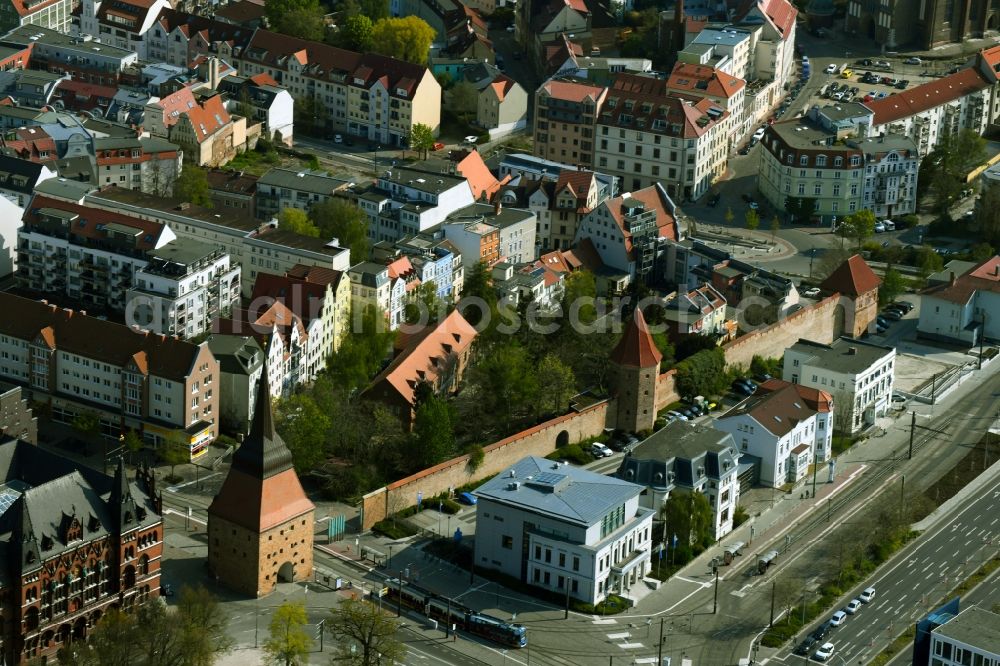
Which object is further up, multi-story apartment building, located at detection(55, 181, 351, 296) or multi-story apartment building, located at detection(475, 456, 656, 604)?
multi-story apartment building, located at detection(55, 181, 351, 296)

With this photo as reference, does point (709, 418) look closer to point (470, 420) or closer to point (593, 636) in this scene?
point (470, 420)

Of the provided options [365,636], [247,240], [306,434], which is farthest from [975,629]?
[247,240]

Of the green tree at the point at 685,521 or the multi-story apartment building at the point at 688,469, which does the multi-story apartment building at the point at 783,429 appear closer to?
the multi-story apartment building at the point at 688,469

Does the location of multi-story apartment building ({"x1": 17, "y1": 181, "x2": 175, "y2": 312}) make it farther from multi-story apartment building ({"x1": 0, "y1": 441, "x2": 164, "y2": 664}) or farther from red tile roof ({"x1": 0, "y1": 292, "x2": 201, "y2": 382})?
multi-story apartment building ({"x1": 0, "y1": 441, "x2": 164, "y2": 664})

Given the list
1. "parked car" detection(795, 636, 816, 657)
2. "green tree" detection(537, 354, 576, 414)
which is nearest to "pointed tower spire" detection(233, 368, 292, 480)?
"green tree" detection(537, 354, 576, 414)

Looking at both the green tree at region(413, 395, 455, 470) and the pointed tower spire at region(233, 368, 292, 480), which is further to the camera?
the green tree at region(413, 395, 455, 470)

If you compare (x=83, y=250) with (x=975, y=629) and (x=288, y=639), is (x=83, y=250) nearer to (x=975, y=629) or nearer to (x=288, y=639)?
(x=288, y=639)
